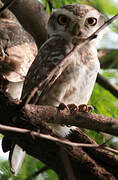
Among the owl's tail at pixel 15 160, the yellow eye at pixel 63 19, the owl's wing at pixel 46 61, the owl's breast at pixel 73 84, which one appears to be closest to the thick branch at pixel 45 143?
the owl's tail at pixel 15 160

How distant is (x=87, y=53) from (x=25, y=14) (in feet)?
4.48

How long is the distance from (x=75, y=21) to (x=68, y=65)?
2.09 ft

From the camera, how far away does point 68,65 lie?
11.7 ft

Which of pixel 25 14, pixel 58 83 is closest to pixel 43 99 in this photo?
pixel 58 83

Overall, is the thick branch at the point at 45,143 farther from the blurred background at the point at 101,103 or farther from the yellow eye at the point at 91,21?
the yellow eye at the point at 91,21

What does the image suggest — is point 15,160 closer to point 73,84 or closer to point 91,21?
point 73,84

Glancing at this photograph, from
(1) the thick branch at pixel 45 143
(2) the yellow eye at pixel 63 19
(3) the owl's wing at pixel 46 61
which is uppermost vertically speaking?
(2) the yellow eye at pixel 63 19

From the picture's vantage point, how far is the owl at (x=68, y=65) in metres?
3.58

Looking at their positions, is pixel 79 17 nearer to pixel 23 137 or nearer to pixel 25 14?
pixel 25 14

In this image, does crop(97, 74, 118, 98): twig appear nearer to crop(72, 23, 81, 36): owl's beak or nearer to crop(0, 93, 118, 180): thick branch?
crop(72, 23, 81, 36): owl's beak

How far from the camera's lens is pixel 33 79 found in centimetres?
377

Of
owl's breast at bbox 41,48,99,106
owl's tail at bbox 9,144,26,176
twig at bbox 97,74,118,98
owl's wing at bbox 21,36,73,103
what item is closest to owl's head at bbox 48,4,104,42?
owl's wing at bbox 21,36,73,103

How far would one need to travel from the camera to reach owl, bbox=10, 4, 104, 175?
358cm

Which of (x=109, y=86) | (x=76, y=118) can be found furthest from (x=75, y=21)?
(x=76, y=118)
